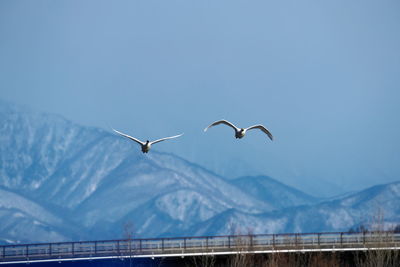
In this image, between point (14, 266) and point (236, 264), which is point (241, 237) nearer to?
point (236, 264)

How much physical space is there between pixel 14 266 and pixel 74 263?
5.28 m

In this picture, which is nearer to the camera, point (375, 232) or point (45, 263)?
point (45, 263)

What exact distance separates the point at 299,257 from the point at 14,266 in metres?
25.4

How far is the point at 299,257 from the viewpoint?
3821 inches

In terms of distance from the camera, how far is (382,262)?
93.1 metres

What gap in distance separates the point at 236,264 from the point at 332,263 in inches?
336

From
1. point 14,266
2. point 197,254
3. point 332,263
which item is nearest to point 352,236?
point 332,263

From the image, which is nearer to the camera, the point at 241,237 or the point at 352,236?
the point at 241,237

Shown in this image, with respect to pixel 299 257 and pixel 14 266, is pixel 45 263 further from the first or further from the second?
pixel 299 257

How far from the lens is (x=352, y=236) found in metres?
103

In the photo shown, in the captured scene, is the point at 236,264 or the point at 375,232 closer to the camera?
the point at 236,264

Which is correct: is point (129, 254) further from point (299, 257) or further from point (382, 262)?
point (382, 262)

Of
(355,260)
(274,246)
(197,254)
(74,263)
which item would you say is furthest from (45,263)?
(355,260)

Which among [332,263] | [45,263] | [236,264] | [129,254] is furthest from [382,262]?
[45,263]
